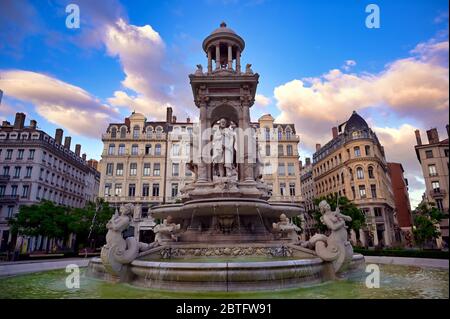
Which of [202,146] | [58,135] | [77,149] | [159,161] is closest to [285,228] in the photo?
[202,146]

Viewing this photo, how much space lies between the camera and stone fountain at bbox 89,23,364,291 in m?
A: 7.40

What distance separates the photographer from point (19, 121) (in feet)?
170

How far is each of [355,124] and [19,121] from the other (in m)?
65.6

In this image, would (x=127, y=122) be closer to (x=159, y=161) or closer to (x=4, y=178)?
(x=159, y=161)

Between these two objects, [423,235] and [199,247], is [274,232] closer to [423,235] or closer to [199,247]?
[199,247]

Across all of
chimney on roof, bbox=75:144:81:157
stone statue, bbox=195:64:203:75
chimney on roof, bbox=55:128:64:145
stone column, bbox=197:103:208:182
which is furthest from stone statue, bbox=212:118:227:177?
chimney on roof, bbox=75:144:81:157

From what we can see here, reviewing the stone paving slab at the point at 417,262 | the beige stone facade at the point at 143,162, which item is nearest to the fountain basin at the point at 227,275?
the stone paving slab at the point at 417,262

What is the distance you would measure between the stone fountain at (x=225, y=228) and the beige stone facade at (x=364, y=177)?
4435cm

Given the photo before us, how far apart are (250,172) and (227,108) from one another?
4.30 metres

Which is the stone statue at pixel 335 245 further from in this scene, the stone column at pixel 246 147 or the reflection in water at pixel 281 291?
the stone column at pixel 246 147

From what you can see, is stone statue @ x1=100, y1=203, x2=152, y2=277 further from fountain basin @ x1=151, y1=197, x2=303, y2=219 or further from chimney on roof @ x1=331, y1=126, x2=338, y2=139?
chimney on roof @ x1=331, y1=126, x2=338, y2=139

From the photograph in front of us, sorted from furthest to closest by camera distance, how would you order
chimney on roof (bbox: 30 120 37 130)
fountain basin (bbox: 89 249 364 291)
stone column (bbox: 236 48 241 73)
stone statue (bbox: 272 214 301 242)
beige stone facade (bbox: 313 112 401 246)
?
chimney on roof (bbox: 30 120 37 130)
beige stone facade (bbox: 313 112 401 246)
stone column (bbox: 236 48 241 73)
stone statue (bbox: 272 214 301 242)
fountain basin (bbox: 89 249 364 291)

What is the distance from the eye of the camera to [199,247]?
416 inches
